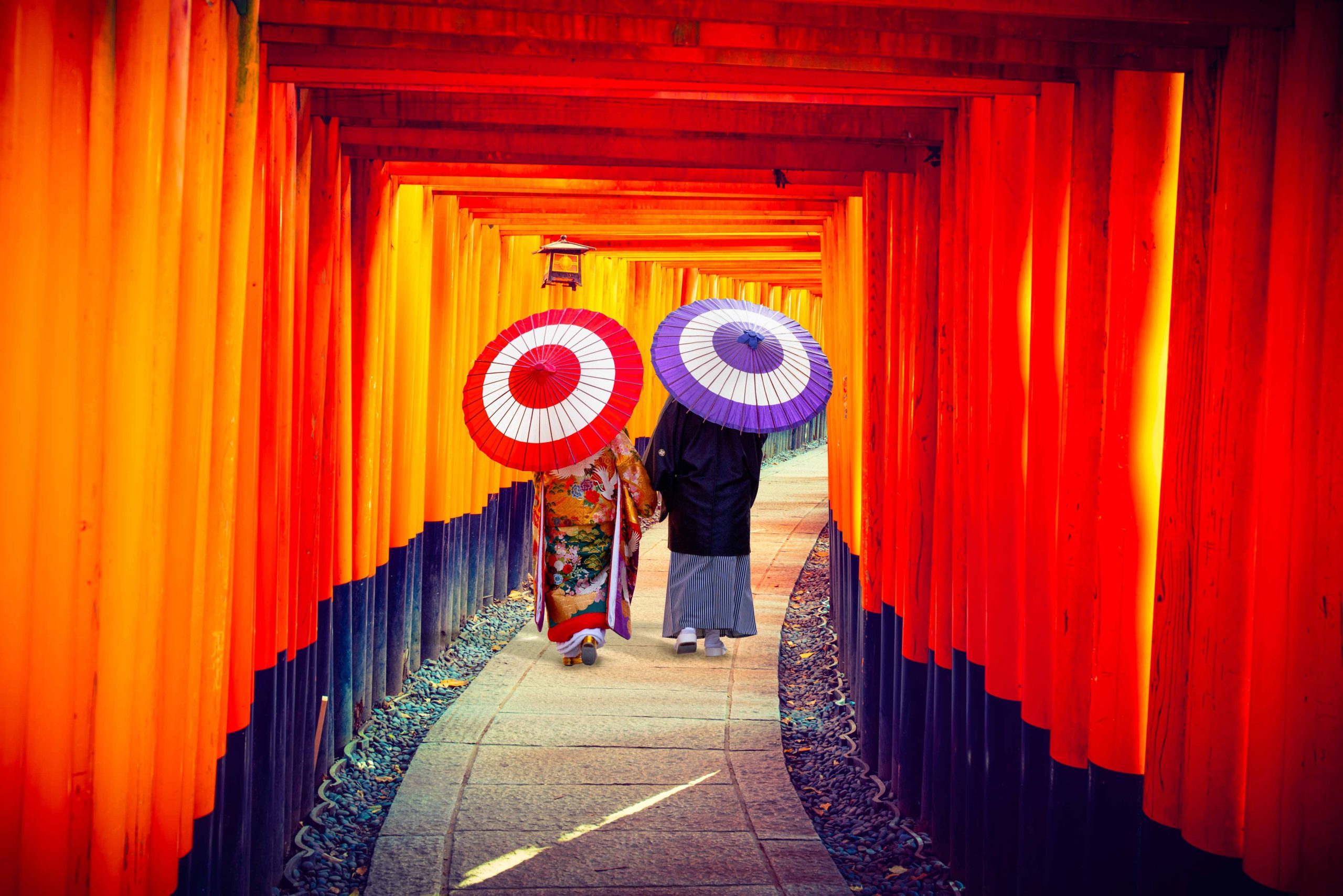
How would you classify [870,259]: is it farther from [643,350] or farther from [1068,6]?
[643,350]

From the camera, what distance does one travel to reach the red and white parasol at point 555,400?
20.1 feet

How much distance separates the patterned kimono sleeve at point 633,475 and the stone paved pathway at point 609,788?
99 cm

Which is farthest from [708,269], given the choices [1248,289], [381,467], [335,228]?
[1248,289]

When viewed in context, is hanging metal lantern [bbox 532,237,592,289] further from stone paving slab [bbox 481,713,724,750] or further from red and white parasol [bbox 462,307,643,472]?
stone paving slab [bbox 481,713,724,750]

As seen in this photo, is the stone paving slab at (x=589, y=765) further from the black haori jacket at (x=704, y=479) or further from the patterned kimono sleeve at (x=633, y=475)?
the black haori jacket at (x=704, y=479)

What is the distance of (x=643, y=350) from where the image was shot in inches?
533

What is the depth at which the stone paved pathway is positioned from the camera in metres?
4.00

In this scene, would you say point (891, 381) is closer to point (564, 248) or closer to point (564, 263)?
point (564, 248)

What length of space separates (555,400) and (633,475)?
94 centimetres

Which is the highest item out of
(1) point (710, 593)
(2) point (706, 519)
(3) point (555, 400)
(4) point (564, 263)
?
(4) point (564, 263)

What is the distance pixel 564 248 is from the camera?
831cm

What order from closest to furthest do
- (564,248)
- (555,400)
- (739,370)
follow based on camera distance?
(555,400) < (739,370) < (564,248)

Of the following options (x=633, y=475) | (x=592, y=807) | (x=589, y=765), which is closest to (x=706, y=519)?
(x=633, y=475)

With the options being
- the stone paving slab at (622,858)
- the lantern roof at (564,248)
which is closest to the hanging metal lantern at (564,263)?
the lantern roof at (564,248)
